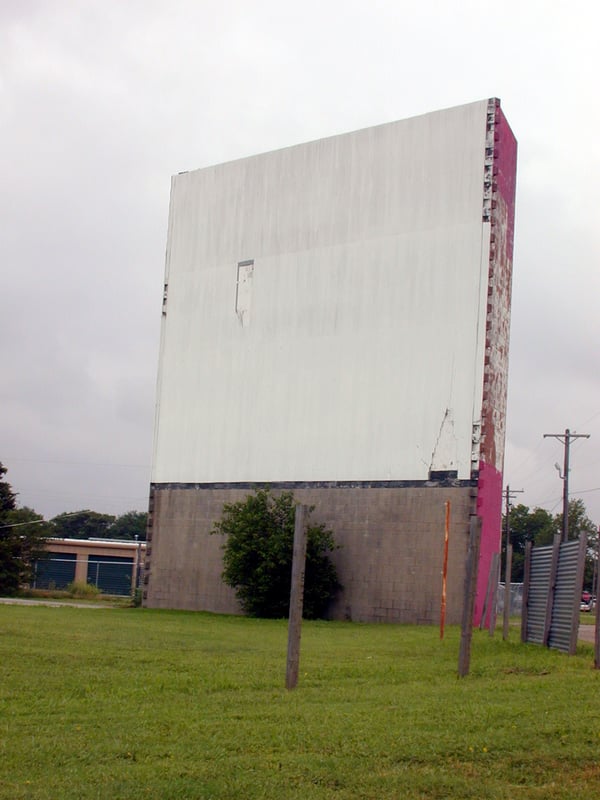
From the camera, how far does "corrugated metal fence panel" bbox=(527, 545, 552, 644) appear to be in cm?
1767

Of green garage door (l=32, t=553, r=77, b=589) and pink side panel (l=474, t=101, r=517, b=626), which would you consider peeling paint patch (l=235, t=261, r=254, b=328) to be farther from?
green garage door (l=32, t=553, r=77, b=589)

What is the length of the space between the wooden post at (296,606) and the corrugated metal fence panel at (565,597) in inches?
208

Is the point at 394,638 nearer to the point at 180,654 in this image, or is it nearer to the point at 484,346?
the point at 180,654

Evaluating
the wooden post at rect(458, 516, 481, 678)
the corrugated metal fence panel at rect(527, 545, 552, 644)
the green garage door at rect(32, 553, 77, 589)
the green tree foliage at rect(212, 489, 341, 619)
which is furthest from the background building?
the green garage door at rect(32, 553, 77, 589)

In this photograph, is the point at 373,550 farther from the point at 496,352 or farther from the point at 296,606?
the point at 296,606

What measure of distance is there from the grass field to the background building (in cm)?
1658

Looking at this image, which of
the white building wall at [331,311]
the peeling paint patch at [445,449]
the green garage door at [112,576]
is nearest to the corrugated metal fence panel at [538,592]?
the white building wall at [331,311]

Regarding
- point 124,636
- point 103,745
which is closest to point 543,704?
point 103,745

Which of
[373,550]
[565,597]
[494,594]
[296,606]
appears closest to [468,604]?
[296,606]

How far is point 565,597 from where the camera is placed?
16.4 metres

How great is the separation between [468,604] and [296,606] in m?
2.70

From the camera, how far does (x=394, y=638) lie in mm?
22703

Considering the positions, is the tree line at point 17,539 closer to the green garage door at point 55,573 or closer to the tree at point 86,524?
the green garage door at point 55,573

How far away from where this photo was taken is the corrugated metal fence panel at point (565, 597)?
52.1ft
